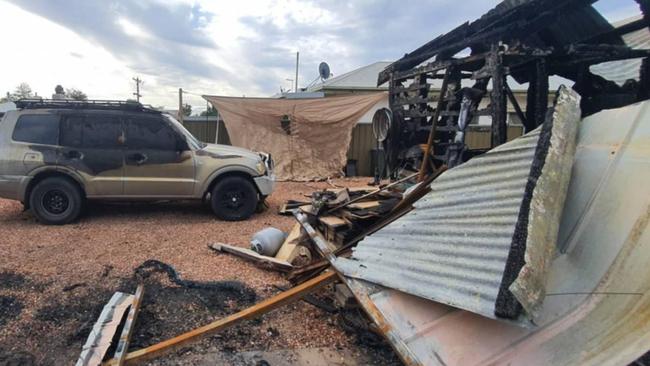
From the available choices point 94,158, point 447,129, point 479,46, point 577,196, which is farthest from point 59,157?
point 577,196

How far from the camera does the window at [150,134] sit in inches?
274

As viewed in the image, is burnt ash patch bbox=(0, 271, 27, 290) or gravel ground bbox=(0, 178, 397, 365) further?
burnt ash patch bbox=(0, 271, 27, 290)

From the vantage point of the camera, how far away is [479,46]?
4.99m

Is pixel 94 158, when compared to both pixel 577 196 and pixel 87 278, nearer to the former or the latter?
pixel 87 278

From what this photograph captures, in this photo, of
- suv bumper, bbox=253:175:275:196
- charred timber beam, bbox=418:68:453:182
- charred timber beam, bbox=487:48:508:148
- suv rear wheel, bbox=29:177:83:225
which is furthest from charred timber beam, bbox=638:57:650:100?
suv rear wheel, bbox=29:177:83:225

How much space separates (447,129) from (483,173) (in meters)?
2.28

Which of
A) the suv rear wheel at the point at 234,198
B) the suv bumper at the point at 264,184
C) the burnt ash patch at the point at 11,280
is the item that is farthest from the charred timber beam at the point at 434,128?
the burnt ash patch at the point at 11,280

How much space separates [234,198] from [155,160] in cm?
149

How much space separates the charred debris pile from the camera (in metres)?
2.13

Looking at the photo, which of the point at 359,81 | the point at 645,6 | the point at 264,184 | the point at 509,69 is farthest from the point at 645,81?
the point at 359,81

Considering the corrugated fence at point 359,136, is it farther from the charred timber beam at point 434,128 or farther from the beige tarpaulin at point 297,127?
the charred timber beam at point 434,128

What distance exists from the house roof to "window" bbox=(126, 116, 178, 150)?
10436 millimetres

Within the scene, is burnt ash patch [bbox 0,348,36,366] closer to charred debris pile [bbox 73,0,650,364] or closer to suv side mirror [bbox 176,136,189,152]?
charred debris pile [bbox 73,0,650,364]

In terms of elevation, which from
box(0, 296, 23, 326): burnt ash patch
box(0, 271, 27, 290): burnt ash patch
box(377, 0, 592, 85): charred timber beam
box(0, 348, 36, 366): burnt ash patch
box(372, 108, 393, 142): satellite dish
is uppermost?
box(377, 0, 592, 85): charred timber beam
